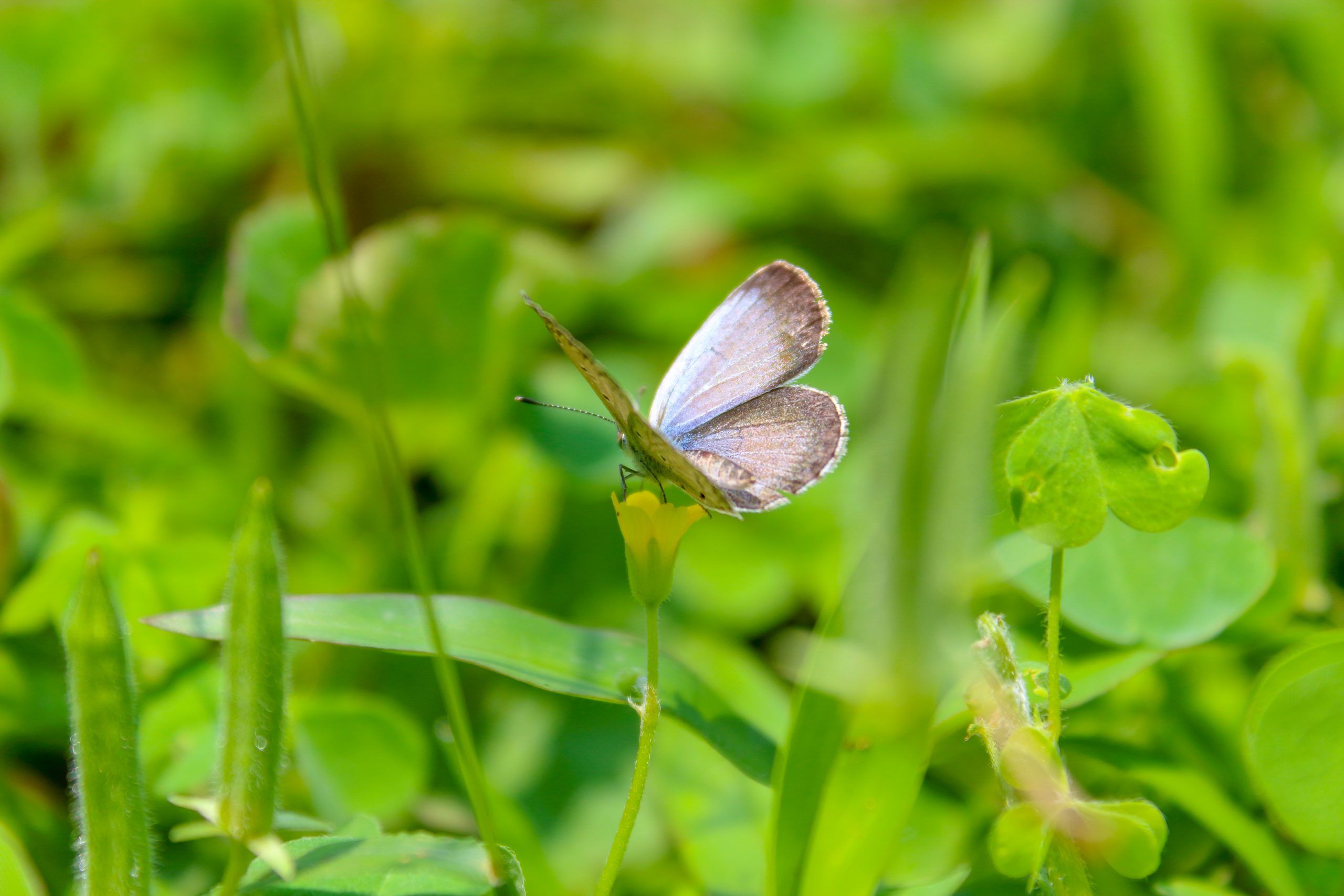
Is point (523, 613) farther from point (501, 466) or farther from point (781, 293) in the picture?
point (501, 466)

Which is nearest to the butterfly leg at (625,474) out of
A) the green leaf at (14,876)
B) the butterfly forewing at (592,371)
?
the butterfly forewing at (592,371)

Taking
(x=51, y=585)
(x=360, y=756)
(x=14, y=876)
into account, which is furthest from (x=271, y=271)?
(x=14, y=876)

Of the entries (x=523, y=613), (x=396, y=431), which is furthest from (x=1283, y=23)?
(x=523, y=613)

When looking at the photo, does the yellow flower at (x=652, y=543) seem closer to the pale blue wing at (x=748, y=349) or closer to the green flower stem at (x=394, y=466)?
the green flower stem at (x=394, y=466)

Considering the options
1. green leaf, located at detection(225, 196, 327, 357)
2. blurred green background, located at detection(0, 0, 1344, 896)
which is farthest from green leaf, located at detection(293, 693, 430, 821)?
green leaf, located at detection(225, 196, 327, 357)

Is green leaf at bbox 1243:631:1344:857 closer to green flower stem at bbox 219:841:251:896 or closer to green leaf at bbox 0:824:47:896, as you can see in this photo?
green flower stem at bbox 219:841:251:896
